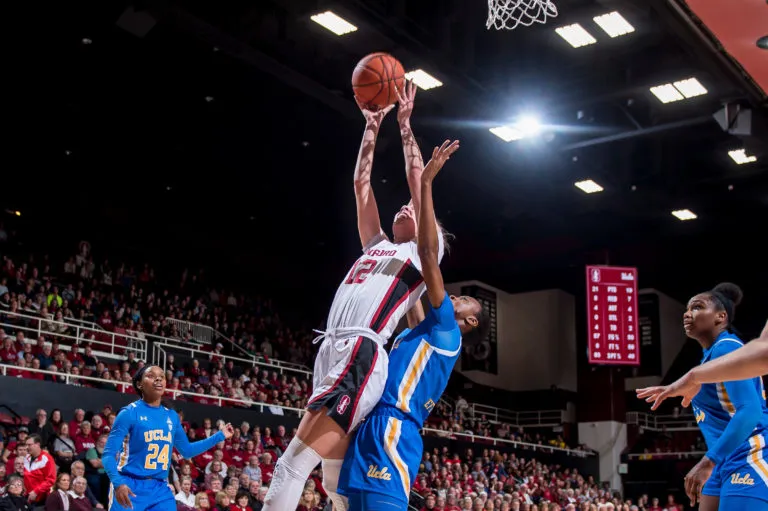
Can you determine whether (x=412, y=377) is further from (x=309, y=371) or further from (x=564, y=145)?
(x=309, y=371)

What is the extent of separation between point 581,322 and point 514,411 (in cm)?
371

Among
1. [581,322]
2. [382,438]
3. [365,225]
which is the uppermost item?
[581,322]

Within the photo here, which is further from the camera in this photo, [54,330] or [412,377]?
[54,330]

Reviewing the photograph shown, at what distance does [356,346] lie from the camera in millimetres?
4434

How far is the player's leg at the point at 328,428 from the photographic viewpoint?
4.19 meters

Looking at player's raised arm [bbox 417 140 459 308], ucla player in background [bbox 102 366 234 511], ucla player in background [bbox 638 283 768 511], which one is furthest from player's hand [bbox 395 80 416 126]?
ucla player in background [bbox 102 366 234 511]

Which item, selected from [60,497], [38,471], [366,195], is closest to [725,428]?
[366,195]

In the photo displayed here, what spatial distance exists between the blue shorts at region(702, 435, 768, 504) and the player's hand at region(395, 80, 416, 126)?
2402 millimetres

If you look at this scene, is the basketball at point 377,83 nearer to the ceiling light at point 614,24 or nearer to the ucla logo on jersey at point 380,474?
the ucla logo on jersey at point 380,474

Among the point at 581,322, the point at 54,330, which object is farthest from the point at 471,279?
the point at 54,330

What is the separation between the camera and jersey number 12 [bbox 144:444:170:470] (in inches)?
259

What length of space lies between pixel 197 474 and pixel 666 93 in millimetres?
10443

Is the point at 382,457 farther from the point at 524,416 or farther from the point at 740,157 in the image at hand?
the point at 524,416

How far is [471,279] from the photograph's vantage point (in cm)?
2853
